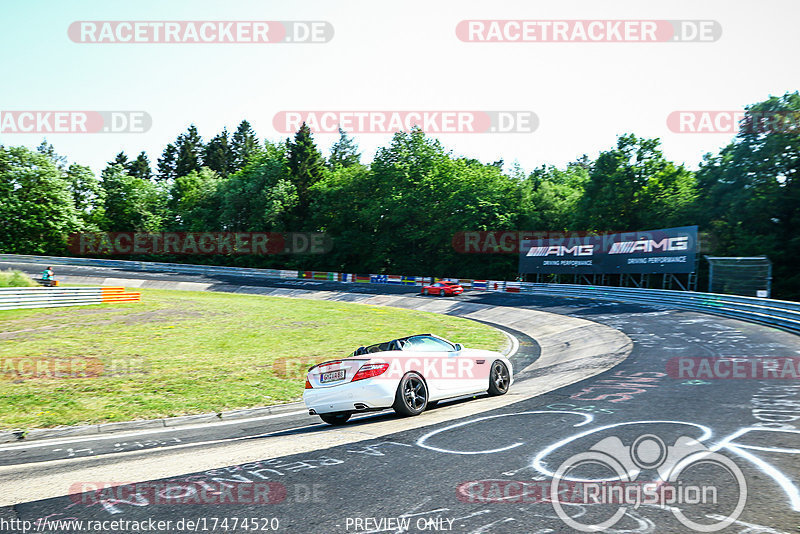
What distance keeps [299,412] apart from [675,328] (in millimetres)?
16787

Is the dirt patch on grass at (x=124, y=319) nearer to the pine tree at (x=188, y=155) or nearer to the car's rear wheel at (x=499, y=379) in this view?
the car's rear wheel at (x=499, y=379)

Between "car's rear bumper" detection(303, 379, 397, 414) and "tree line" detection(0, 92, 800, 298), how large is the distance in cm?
4373

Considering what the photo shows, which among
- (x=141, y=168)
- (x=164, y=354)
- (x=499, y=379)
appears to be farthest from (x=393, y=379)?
(x=141, y=168)

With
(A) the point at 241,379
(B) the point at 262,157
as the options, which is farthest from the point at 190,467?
(B) the point at 262,157

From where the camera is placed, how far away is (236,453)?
7.25 metres

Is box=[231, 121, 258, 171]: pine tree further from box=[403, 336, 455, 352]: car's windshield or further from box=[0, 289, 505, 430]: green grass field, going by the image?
box=[403, 336, 455, 352]: car's windshield

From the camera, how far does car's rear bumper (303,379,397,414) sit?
9195mm

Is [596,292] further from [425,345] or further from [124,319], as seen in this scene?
[425,345]

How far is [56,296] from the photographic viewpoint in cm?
2748

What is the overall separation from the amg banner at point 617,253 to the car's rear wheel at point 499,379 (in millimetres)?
29668

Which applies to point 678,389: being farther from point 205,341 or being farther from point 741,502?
point 205,341

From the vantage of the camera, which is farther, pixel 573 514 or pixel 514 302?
pixel 514 302

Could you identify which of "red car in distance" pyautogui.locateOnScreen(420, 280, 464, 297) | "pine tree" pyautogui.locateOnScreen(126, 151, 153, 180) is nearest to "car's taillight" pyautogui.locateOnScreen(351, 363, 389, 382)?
"red car in distance" pyautogui.locateOnScreen(420, 280, 464, 297)

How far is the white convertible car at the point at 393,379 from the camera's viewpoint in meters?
9.27
